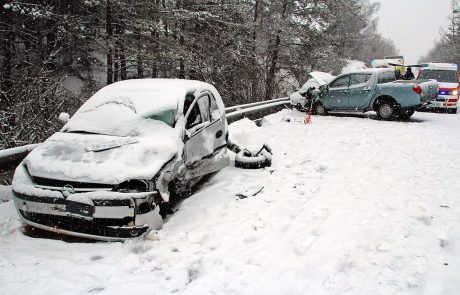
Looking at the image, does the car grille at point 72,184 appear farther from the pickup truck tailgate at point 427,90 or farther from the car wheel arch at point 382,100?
the car wheel arch at point 382,100

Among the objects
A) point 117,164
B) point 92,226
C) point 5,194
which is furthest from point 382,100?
point 5,194

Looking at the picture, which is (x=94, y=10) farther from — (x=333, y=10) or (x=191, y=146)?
(x=333, y=10)

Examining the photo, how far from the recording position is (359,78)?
43.4 ft

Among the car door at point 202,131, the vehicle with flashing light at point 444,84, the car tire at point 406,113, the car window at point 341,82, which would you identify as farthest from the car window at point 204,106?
the vehicle with flashing light at point 444,84

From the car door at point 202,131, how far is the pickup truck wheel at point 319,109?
29.2 ft

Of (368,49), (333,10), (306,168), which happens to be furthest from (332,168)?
(368,49)

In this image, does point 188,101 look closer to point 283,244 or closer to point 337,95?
point 283,244

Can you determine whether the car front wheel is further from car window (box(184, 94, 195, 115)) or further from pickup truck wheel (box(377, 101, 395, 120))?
car window (box(184, 94, 195, 115))

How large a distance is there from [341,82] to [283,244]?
1102 centimetres

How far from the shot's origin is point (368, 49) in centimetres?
7106

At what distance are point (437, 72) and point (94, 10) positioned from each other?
50.7 ft

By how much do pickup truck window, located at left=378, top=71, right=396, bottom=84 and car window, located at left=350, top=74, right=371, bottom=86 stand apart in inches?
16.8

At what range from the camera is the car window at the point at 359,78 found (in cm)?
1302

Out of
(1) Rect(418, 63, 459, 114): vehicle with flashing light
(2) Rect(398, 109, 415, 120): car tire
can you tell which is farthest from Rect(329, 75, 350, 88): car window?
(1) Rect(418, 63, 459, 114): vehicle with flashing light
